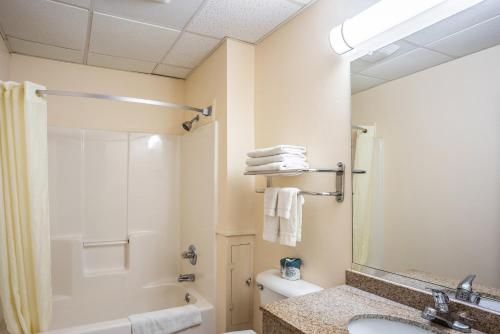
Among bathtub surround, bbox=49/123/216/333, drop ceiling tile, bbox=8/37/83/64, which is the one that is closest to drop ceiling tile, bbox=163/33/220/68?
bathtub surround, bbox=49/123/216/333

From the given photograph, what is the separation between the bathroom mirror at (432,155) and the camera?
41.9 inches

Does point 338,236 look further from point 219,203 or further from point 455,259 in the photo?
point 219,203

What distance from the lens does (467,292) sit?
1.07 metres

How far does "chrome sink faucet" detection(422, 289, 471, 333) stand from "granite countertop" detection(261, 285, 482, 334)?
2cm

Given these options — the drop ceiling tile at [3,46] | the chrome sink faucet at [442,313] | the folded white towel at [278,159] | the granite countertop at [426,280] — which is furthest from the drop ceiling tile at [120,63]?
the chrome sink faucet at [442,313]

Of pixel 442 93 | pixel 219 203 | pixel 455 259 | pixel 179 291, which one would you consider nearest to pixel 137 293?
pixel 179 291

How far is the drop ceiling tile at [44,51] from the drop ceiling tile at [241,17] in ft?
3.36

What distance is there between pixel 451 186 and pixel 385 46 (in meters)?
0.64

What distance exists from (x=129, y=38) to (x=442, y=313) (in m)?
2.25

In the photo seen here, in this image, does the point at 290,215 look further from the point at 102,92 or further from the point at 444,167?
the point at 102,92

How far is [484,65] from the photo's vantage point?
1.08 metres

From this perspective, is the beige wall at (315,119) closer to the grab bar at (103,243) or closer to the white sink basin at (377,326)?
the white sink basin at (377,326)

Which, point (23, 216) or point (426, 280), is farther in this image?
point (23, 216)

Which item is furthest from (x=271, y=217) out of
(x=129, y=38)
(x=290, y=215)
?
(x=129, y=38)
